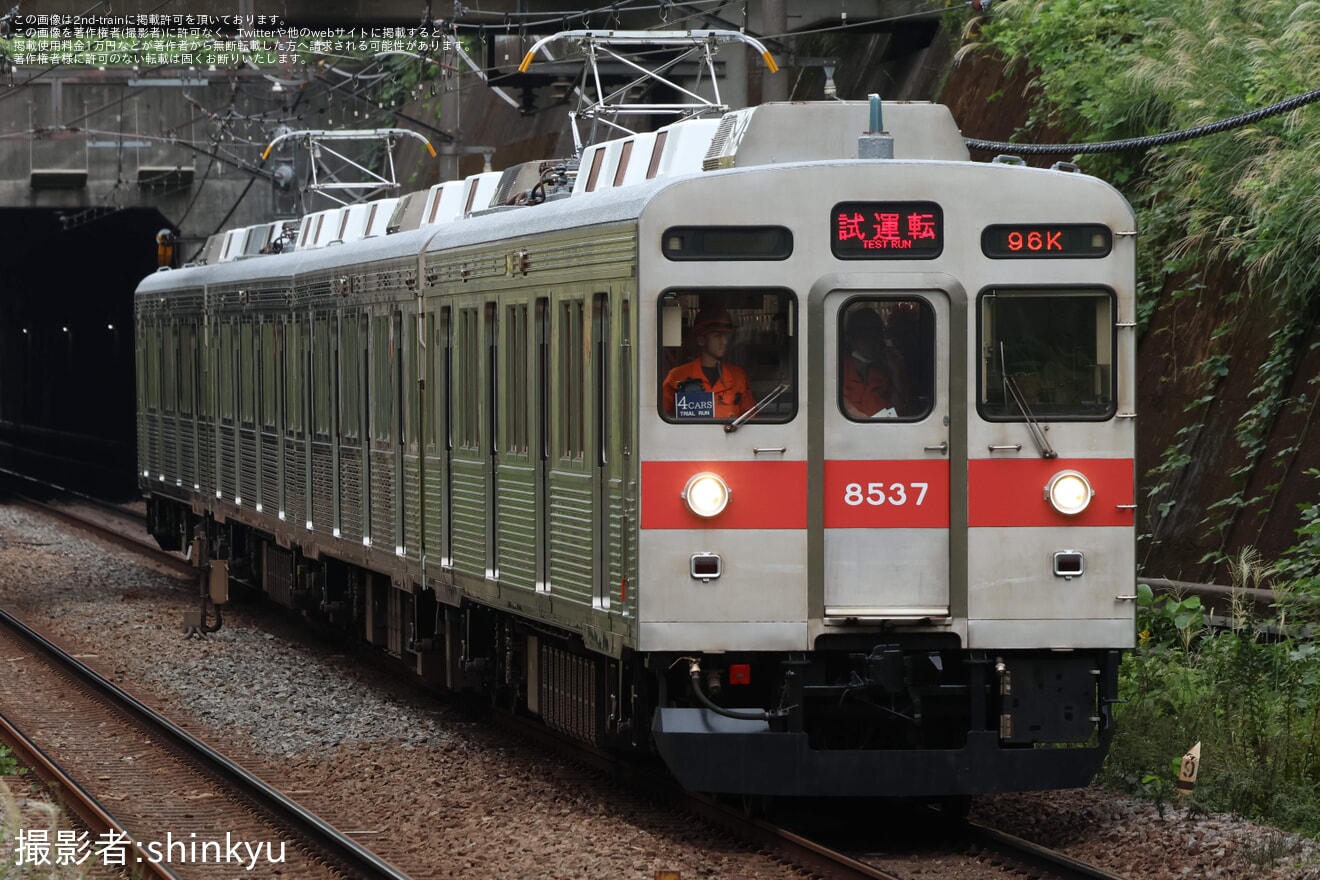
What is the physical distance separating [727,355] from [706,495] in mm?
611

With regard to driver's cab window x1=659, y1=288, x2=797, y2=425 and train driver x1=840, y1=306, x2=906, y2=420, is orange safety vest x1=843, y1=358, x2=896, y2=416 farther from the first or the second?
driver's cab window x1=659, y1=288, x2=797, y2=425

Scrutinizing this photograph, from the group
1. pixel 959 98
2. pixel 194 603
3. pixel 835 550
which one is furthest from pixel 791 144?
pixel 194 603

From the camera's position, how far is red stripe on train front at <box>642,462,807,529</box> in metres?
9.44

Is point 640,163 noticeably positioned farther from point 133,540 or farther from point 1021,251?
point 133,540

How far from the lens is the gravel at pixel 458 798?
9.20 metres

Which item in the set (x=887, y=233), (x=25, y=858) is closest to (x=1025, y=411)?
(x=887, y=233)

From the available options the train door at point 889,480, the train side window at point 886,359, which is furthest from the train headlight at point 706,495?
the train side window at point 886,359

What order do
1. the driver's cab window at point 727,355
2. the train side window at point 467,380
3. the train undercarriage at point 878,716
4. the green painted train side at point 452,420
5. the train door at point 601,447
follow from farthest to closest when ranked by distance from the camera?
the train side window at point 467,380, the green painted train side at point 452,420, the train door at point 601,447, the driver's cab window at point 727,355, the train undercarriage at point 878,716

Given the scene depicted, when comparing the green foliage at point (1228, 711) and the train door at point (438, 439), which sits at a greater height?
the train door at point (438, 439)

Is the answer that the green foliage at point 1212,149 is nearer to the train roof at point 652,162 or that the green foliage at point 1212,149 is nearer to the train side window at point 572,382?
the train roof at point 652,162

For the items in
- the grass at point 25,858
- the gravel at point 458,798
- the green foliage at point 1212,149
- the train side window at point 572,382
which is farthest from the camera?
the green foliage at point 1212,149

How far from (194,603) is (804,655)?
13554 millimetres

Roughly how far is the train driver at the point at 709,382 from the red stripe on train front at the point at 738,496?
238 millimetres

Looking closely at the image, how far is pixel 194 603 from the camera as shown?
866 inches
